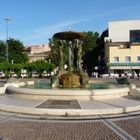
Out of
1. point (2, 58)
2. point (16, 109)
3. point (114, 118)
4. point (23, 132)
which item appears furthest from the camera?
point (2, 58)

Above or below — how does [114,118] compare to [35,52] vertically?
below

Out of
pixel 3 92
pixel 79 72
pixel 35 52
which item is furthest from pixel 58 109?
pixel 35 52

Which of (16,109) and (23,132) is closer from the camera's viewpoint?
(23,132)

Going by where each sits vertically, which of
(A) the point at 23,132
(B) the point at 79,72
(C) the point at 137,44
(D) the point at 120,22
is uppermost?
(D) the point at 120,22

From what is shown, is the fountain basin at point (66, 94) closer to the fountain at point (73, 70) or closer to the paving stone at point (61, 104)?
the paving stone at point (61, 104)

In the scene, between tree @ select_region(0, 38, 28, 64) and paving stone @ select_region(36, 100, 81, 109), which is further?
tree @ select_region(0, 38, 28, 64)

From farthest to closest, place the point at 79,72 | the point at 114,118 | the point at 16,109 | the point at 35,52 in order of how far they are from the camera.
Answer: the point at 35,52 < the point at 79,72 < the point at 16,109 < the point at 114,118

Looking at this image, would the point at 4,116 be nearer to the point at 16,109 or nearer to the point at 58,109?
the point at 16,109

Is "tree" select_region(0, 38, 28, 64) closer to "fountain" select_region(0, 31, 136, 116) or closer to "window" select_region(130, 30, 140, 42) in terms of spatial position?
"window" select_region(130, 30, 140, 42)

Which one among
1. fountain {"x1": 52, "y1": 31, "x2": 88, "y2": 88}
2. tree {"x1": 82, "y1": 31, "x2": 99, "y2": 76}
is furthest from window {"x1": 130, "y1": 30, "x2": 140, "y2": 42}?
fountain {"x1": 52, "y1": 31, "x2": 88, "y2": 88}

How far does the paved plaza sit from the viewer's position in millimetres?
9078

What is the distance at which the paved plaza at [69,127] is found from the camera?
9.08 meters

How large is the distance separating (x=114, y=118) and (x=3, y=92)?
9138 mm

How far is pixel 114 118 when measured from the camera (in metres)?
11.9
